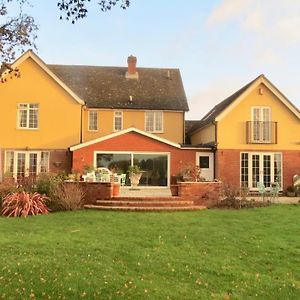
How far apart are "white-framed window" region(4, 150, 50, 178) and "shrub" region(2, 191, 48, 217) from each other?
36.0 feet

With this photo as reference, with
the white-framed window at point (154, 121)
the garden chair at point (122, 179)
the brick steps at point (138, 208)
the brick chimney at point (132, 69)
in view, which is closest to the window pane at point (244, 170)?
the white-framed window at point (154, 121)

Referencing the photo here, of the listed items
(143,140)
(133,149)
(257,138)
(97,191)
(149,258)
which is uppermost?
(257,138)

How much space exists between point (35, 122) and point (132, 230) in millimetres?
18539

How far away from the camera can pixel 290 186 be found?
29.1m

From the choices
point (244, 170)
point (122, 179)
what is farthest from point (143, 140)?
point (244, 170)

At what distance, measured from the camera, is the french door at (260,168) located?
95.3 feet

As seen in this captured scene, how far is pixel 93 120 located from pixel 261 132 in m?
11.6

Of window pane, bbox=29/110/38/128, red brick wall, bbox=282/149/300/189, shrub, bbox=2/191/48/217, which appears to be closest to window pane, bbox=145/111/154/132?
window pane, bbox=29/110/38/128

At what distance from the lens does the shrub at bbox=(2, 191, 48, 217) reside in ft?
56.6

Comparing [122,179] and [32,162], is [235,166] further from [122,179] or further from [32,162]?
[32,162]

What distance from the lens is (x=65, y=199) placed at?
18.5m

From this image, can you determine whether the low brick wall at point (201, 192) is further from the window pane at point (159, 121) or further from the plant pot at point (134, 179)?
the window pane at point (159, 121)

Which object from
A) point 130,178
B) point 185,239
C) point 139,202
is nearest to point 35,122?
point 130,178

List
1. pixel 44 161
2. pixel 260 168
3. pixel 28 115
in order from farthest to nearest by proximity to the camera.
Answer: pixel 28 115
pixel 44 161
pixel 260 168
